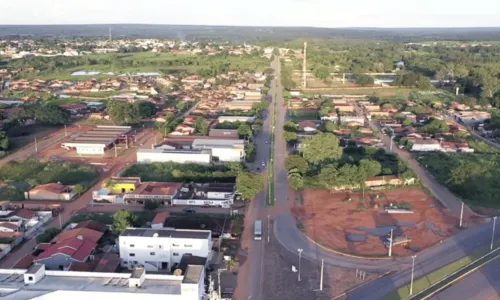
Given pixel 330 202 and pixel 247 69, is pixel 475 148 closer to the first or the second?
pixel 330 202

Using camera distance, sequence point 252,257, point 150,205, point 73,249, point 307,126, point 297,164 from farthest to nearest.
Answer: point 307,126
point 297,164
point 150,205
point 252,257
point 73,249

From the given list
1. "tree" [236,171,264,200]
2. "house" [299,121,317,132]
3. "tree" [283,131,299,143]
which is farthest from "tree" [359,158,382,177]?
"house" [299,121,317,132]

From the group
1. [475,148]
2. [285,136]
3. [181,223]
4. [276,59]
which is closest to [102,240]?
[181,223]

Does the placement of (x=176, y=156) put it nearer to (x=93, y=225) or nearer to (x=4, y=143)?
(x=93, y=225)

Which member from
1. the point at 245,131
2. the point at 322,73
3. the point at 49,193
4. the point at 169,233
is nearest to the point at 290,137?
the point at 245,131

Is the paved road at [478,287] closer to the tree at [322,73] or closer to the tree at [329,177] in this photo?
the tree at [329,177]
